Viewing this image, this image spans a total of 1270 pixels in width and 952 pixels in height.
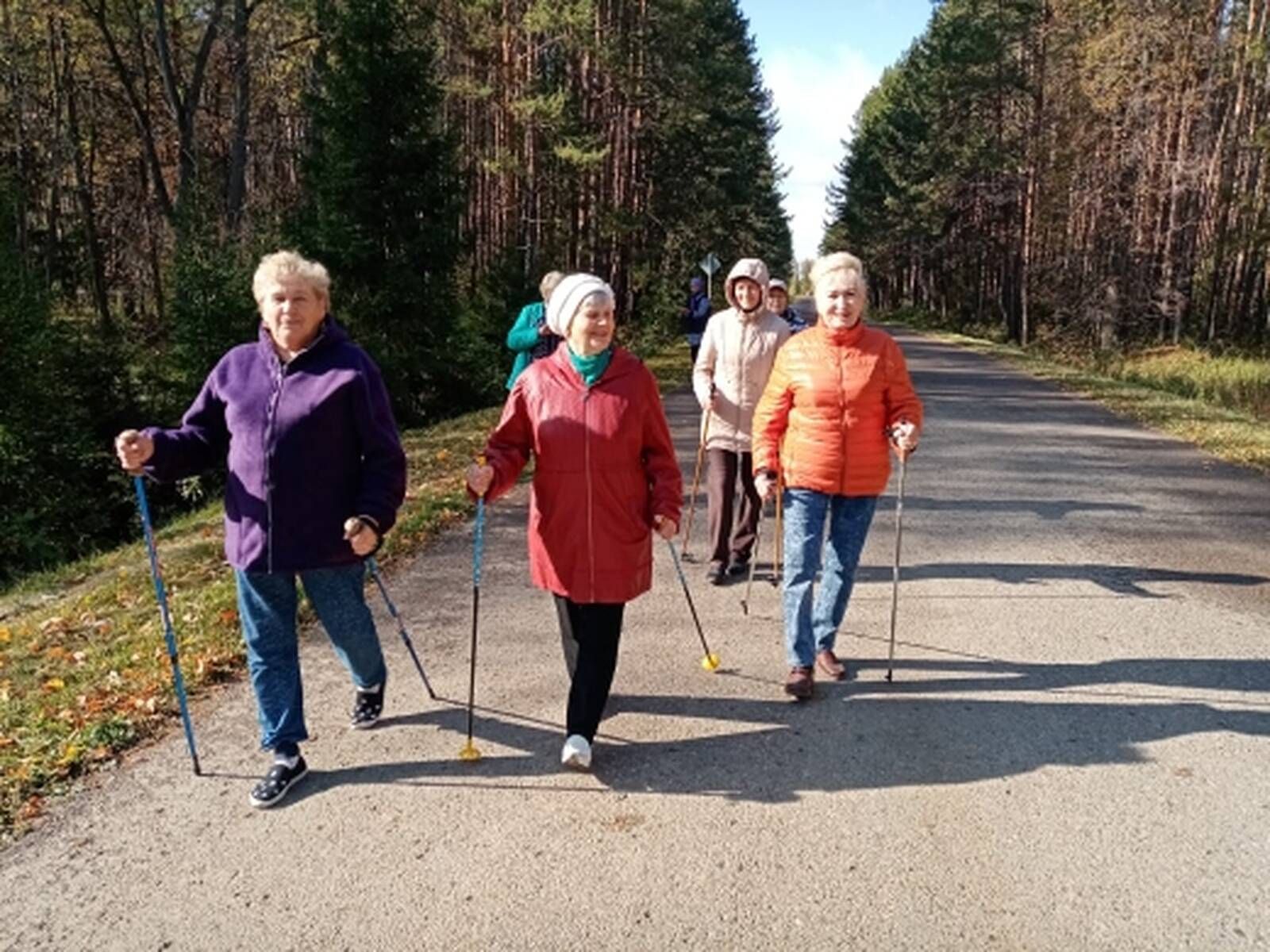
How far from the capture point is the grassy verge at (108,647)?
13.0ft

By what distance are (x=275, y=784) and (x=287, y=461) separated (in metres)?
1.30

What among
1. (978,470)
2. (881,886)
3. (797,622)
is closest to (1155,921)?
(881,886)

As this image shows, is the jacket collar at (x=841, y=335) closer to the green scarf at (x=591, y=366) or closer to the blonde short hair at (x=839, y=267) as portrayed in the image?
the blonde short hair at (x=839, y=267)

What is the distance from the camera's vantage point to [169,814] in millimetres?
3520

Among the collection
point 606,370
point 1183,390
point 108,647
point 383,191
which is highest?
point 383,191

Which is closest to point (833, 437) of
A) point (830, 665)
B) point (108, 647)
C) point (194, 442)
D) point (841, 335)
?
point (841, 335)

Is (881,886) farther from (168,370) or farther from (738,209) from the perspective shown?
(738,209)

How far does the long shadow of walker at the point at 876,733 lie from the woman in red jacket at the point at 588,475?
0.38 m

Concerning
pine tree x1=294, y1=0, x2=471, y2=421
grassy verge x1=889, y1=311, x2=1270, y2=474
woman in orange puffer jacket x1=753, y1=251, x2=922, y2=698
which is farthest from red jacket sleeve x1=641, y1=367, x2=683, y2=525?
pine tree x1=294, y1=0, x2=471, y2=421

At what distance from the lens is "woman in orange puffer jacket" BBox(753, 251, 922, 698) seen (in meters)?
4.51

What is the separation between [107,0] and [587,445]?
28.7m

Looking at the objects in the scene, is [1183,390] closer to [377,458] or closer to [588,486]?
[588,486]

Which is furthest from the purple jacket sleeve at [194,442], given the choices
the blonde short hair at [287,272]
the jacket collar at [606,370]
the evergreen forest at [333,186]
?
the evergreen forest at [333,186]

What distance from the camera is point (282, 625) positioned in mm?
3736
